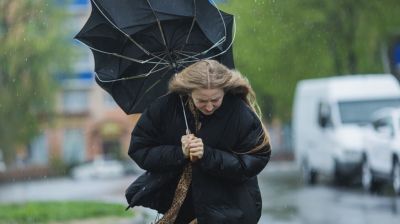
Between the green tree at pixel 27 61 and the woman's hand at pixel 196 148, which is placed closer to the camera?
the woman's hand at pixel 196 148

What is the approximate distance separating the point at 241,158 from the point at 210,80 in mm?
399

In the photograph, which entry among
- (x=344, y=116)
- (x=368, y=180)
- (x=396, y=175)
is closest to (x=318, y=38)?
(x=344, y=116)

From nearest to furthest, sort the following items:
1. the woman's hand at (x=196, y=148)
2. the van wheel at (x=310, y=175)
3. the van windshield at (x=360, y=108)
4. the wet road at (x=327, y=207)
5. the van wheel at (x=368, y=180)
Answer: the woman's hand at (x=196, y=148) < the wet road at (x=327, y=207) < the van wheel at (x=368, y=180) < the van windshield at (x=360, y=108) < the van wheel at (x=310, y=175)

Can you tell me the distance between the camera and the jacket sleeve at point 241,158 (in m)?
4.95

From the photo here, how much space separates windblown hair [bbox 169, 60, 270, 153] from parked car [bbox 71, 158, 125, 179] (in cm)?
6026

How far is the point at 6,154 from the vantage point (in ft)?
176

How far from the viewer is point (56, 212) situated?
1700cm

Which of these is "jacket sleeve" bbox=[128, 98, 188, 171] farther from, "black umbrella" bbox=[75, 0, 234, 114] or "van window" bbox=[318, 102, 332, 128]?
"van window" bbox=[318, 102, 332, 128]

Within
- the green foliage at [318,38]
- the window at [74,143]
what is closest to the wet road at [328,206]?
the green foliage at [318,38]

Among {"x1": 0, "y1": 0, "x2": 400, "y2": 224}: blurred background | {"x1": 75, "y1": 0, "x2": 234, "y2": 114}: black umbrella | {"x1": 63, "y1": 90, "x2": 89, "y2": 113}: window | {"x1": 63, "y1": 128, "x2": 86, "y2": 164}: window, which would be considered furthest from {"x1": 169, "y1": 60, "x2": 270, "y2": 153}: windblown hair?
{"x1": 63, "y1": 128, "x2": 86, "y2": 164}: window

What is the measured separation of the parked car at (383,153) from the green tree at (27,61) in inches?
664

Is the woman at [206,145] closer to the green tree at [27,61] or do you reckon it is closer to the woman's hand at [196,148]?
the woman's hand at [196,148]

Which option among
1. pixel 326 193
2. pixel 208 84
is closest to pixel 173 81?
pixel 208 84

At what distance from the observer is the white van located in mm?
22359
